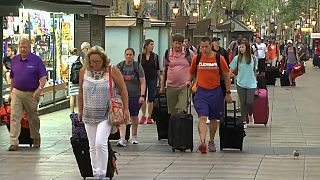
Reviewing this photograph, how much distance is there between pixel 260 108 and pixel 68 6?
19.7 feet

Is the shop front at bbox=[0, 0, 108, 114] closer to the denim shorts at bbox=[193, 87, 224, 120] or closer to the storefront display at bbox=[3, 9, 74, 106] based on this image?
the storefront display at bbox=[3, 9, 74, 106]

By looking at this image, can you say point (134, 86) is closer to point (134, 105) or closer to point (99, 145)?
point (134, 105)

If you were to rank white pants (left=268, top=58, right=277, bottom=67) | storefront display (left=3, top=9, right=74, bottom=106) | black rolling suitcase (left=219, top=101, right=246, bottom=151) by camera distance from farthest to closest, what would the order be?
white pants (left=268, top=58, right=277, bottom=67)
storefront display (left=3, top=9, right=74, bottom=106)
black rolling suitcase (left=219, top=101, right=246, bottom=151)

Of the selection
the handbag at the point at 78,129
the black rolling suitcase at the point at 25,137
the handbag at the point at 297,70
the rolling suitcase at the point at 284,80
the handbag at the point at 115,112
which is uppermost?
the handbag at the point at 115,112

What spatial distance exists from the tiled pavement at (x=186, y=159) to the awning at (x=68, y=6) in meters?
2.41

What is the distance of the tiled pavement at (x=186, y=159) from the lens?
10.4m

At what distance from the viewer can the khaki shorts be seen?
1398 cm

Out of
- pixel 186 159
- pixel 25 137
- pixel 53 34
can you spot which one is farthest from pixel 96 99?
pixel 53 34

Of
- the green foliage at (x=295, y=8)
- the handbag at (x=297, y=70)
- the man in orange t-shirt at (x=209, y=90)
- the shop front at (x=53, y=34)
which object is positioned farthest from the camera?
the green foliage at (x=295, y=8)

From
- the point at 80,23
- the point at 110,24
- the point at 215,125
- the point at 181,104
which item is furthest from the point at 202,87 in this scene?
the point at 110,24

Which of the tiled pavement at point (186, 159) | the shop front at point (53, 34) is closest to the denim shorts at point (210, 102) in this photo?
the tiled pavement at point (186, 159)

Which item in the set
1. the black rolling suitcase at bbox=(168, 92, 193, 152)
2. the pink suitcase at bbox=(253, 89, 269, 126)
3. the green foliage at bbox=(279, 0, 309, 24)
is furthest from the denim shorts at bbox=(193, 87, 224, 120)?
the green foliage at bbox=(279, 0, 309, 24)

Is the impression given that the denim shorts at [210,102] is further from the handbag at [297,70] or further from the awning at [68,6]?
the handbag at [297,70]

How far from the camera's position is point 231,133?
41.5 ft
